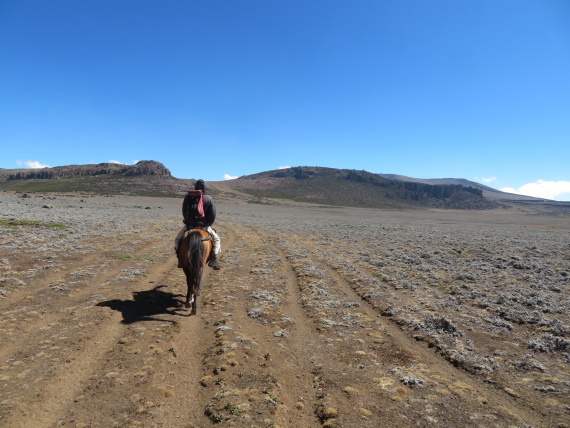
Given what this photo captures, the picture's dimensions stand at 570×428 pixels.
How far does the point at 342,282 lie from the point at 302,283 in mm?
1750

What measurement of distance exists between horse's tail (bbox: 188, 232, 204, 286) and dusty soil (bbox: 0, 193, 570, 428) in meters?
1.02

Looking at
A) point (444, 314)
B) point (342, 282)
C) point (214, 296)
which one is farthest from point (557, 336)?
point (214, 296)

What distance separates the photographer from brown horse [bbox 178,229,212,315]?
852cm

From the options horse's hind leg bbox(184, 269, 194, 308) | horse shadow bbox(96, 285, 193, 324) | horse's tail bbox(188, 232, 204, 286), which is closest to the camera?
horse shadow bbox(96, 285, 193, 324)

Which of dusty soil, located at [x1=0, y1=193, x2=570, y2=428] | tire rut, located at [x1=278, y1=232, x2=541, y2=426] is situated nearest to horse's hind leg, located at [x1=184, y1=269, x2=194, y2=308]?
dusty soil, located at [x1=0, y1=193, x2=570, y2=428]

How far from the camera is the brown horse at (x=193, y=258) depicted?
335 inches

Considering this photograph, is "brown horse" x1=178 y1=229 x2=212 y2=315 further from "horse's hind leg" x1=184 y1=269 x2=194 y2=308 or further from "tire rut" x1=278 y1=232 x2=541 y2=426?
"tire rut" x1=278 y1=232 x2=541 y2=426

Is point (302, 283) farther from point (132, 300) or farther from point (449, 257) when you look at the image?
point (449, 257)

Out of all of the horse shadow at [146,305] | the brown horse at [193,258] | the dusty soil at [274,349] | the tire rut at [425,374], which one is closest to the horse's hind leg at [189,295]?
the brown horse at [193,258]

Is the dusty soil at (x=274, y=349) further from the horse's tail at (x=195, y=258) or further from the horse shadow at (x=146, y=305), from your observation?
the horse's tail at (x=195, y=258)

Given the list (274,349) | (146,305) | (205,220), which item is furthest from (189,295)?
(274,349)

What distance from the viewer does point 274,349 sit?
647cm

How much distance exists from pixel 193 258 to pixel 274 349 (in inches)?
143

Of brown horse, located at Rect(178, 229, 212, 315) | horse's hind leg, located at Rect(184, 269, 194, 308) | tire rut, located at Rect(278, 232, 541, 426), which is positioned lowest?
tire rut, located at Rect(278, 232, 541, 426)
